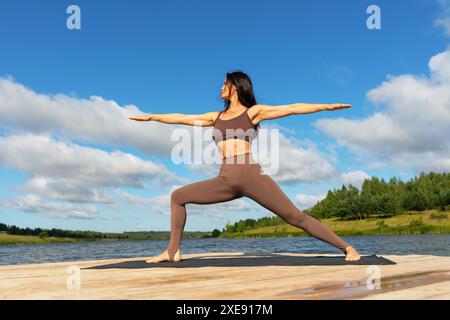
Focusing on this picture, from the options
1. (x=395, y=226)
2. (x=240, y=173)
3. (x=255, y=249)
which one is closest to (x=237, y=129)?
(x=240, y=173)

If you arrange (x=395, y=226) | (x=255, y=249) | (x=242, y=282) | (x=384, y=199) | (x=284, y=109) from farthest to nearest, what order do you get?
(x=384, y=199)
(x=395, y=226)
(x=255, y=249)
(x=284, y=109)
(x=242, y=282)

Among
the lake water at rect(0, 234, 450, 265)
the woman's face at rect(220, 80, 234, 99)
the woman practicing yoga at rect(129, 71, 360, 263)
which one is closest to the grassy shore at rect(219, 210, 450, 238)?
the lake water at rect(0, 234, 450, 265)

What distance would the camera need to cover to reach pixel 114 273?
590cm

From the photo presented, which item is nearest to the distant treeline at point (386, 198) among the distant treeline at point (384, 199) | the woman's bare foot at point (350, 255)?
the distant treeline at point (384, 199)

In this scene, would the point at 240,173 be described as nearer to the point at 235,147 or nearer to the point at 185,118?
the point at 235,147

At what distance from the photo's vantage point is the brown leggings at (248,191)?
681 centimetres

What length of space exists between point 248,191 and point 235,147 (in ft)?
2.20

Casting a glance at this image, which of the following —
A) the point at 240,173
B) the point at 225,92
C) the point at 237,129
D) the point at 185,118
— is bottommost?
the point at 240,173

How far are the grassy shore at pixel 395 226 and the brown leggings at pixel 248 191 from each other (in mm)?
99846

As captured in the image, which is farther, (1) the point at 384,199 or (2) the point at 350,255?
(1) the point at 384,199

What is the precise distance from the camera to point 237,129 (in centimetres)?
697
